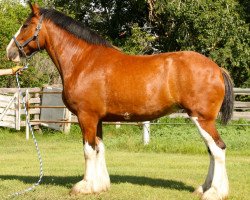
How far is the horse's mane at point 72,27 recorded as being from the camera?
7.50m

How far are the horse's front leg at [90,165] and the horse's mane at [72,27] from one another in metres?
1.18

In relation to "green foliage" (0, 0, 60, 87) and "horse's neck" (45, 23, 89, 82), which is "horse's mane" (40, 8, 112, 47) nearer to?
"horse's neck" (45, 23, 89, 82)

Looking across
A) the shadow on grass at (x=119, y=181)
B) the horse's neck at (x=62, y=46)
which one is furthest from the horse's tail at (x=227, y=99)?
the horse's neck at (x=62, y=46)

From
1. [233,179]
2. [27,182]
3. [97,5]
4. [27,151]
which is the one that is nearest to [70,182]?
[27,182]

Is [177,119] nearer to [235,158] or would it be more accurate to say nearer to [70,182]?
[235,158]

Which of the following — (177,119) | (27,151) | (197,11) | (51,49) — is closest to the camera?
(51,49)

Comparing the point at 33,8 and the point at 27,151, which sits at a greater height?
the point at 33,8

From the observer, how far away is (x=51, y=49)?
752 centimetres

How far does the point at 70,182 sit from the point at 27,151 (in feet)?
18.4

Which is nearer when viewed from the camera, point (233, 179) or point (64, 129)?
point (233, 179)

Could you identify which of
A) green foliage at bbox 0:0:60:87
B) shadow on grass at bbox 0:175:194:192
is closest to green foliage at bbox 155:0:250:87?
green foliage at bbox 0:0:60:87

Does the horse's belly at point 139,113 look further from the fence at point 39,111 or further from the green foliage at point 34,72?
the green foliage at point 34,72

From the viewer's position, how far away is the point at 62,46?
7.47 metres

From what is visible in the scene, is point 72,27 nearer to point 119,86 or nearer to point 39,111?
point 119,86
